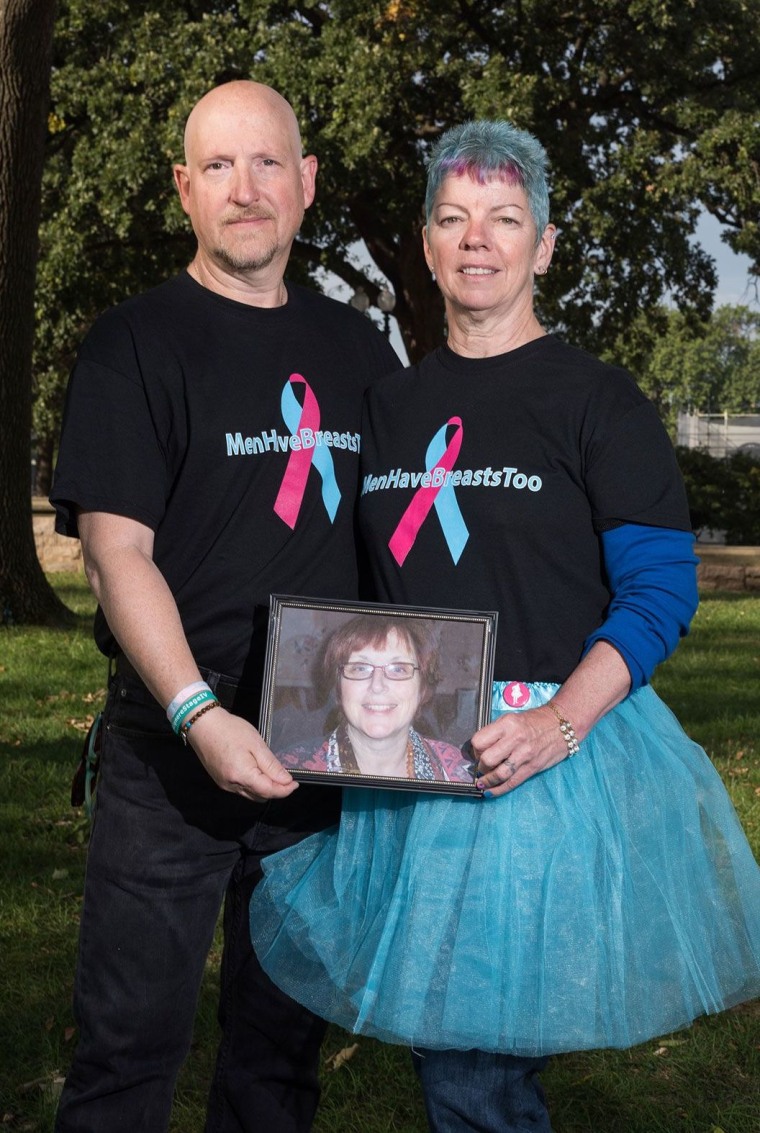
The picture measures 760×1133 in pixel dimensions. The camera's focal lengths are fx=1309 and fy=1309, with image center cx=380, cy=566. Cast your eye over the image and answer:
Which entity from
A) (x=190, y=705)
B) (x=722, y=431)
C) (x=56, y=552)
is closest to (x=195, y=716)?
(x=190, y=705)

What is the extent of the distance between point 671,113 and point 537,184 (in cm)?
1720

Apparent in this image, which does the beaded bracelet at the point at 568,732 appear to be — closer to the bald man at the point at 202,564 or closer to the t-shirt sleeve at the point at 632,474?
the t-shirt sleeve at the point at 632,474

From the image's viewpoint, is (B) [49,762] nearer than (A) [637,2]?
Yes

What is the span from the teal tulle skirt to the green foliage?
18.9 meters

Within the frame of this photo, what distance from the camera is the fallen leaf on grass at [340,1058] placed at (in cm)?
405

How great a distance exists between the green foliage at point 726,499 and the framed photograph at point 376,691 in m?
19.1

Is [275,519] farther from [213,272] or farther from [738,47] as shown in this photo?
[738,47]

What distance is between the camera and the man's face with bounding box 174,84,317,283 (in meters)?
2.91

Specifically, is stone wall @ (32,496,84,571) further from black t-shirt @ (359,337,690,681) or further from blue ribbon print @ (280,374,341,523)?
black t-shirt @ (359,337,690,681)

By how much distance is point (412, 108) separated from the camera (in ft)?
60.0

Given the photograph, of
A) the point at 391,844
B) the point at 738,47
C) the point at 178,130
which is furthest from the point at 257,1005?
the point at 738,47

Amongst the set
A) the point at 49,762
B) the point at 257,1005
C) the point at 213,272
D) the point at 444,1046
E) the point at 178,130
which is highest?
the point at 178,130

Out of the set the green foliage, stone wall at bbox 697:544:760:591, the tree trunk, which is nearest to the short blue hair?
the tree trunk

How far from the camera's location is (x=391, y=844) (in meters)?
2.57
